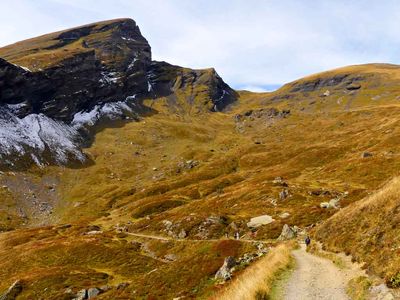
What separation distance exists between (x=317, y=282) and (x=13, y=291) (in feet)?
200

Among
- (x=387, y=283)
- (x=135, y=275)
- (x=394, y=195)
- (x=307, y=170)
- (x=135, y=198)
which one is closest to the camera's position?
(x=387, y=283)

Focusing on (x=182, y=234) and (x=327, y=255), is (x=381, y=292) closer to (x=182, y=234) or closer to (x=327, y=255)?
(x=327, y=255)

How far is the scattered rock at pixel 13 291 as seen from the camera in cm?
6805

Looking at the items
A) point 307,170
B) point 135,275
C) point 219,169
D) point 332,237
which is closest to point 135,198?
point 219,169

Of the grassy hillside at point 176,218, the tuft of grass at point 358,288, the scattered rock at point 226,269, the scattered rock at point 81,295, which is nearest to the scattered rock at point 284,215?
the grassy hillside at point 176,218

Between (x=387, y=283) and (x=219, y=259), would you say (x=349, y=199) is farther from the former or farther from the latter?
(x=387, y=283)

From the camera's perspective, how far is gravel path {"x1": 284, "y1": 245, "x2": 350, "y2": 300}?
22.4 meters

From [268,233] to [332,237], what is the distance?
43902mm

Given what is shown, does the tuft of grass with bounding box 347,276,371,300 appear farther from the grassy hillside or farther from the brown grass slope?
the grassy hillside

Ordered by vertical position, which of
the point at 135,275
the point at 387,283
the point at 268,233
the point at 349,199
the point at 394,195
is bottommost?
the point at 135,275

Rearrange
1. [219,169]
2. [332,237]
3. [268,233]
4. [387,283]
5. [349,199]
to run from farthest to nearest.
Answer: [219,169], [349,199], [268,233], [332,237], [387,283]

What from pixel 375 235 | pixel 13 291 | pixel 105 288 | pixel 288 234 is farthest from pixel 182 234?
pixel 375 235

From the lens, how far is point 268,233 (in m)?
81.1

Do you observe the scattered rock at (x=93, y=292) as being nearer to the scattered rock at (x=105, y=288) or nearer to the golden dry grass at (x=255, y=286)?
the scattered rock at (x=105, y=288)
